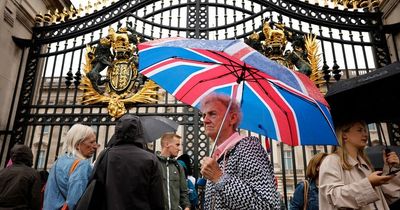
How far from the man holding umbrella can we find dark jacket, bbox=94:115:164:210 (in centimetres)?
77

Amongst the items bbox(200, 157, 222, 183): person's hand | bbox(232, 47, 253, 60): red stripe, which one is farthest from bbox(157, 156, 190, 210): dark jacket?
bbox(232, 47, 253, 60): red stripe

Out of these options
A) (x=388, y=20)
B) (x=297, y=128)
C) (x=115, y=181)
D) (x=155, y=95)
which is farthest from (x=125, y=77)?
(x=388, y=20)

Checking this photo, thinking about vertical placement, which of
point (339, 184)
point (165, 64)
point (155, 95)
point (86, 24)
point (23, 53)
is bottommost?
point (339, 184)

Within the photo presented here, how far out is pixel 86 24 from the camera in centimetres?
720

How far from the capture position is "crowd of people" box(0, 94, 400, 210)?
1.83m

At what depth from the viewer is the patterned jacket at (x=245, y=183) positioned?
1744 mm

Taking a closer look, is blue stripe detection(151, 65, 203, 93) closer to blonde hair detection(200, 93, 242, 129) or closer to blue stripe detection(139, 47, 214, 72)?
blue stripe detection(139, 47, 214, 72)

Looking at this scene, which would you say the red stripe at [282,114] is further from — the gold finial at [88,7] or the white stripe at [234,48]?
the gold finial at [88,7]

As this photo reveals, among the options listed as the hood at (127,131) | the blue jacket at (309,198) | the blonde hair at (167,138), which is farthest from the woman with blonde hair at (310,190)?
the hood at (127,131)

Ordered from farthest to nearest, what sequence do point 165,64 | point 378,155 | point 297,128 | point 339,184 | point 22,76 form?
point 22,76, point 378,155, point 165,64, point 297,128, point 339,184

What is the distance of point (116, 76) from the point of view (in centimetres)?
645

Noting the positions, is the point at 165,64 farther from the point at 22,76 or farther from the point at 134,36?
the point at 22,76

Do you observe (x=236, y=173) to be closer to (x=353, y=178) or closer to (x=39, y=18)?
(x=353, y=178)

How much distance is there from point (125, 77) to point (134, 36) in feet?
2.88
